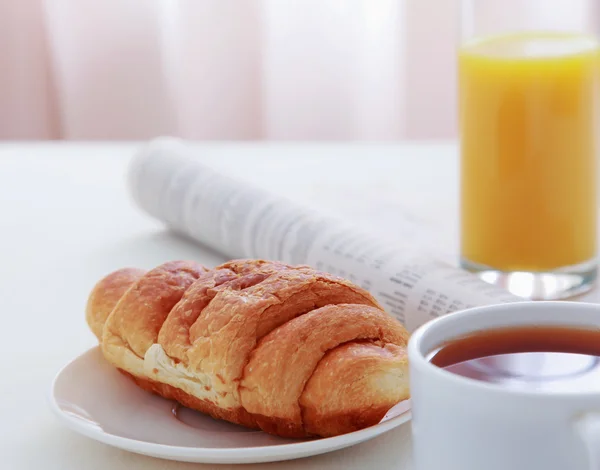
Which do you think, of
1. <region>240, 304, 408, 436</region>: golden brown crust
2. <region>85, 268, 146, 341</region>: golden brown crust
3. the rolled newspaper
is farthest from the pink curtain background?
<region>240, 304, 408, 436</region>: golden brown crust

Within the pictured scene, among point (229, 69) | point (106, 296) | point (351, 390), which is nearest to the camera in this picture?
point (351, 390)

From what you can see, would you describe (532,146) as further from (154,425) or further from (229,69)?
(229,69)

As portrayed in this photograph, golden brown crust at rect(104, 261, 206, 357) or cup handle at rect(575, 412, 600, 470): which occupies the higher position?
cup handle at rect(575, 412, 600, 470)

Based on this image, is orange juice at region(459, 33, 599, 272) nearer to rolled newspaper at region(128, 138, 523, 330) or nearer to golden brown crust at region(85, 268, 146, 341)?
rolled newspaper at region(128, 138, 523, 330)

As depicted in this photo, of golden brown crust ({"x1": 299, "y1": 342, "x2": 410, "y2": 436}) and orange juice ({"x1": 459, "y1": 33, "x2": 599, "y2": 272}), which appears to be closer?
golden brown crust ({"x1": 299, "y1": 342, "x2": 410, "y2": 436})

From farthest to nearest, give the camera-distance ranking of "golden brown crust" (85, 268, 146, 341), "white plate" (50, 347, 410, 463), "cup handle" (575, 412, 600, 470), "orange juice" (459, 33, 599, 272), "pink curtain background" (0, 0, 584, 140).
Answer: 1. "pink curtain background" (0, 0, 584, 140)
2. "orange juice" (459, 33, 599, 272)
3. "golden brown crust" (85, 268, 146, 341)
4. "white plate" (50, 347, 410, 463)
5. "cup handle" (575, 412, 600, 470)

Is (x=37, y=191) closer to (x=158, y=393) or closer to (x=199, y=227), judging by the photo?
(x=199, y=227)

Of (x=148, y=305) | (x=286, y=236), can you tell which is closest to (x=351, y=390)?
(x=148, y=305)

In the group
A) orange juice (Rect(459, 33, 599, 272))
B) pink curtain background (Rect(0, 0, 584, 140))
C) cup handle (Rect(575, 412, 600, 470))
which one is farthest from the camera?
pink curtain background (Rect(0, 0, 584, 140))
